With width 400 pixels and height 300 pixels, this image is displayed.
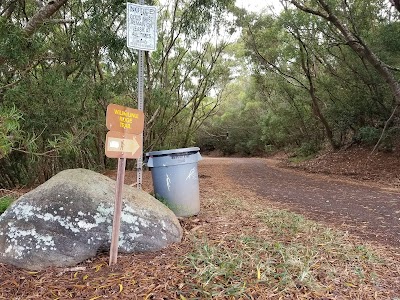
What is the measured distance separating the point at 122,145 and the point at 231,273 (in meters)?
1.36

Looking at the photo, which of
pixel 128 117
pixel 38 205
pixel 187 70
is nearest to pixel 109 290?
pixel 38 205

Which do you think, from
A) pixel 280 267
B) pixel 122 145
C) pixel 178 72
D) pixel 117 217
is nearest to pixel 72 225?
pixel 117 217

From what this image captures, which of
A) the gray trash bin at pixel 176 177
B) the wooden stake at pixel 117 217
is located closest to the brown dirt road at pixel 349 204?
the gray trash bin at pixel 176 177

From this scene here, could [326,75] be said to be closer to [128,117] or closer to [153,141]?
[153,141]

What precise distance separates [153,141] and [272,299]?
32.7 feet

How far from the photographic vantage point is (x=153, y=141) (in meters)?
11.9

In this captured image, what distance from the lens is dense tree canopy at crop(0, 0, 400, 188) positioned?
5.15 m

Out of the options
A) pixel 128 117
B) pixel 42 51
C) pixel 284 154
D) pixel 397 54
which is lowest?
pixel 284 154

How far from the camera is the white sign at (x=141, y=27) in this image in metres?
3.90

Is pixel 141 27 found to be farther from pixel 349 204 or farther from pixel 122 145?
pixel 349 204

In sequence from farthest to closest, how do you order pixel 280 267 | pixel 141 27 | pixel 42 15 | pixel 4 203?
pixel 42 15
pixel 141 27
pixel 4 203
pixel 280 267

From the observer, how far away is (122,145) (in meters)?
2.81

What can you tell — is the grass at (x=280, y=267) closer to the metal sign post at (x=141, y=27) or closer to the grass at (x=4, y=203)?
the metal sign post at (x=141, y=27)

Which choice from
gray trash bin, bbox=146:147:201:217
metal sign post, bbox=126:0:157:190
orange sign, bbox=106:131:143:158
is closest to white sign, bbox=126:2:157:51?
metal sign post, bbox=126:0:157:190
